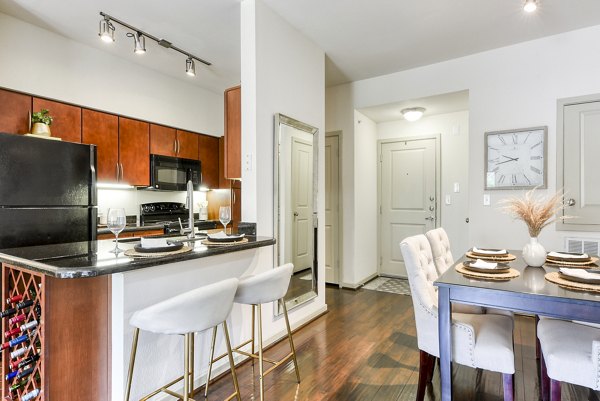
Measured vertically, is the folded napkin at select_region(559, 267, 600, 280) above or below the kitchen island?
above

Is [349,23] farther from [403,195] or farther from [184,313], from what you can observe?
[184,313]

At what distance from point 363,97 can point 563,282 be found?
321 centimetres

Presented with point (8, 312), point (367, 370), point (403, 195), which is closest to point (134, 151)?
point (8, 312)

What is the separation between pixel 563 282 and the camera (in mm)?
1538

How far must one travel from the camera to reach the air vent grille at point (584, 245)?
2988 millimetres

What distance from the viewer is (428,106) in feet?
13.6

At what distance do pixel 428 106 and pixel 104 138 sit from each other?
12.5 ft

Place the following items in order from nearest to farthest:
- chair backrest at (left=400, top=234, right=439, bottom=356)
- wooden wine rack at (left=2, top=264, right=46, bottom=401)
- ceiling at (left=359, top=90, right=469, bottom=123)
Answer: wooden wine rack at (left=2, top=264, right=46, bottom=401)
chair backrest at (left=400, top=234, right=439, bottom=356)
ceiling at (left=359, top=90, right=469, bottom=123)

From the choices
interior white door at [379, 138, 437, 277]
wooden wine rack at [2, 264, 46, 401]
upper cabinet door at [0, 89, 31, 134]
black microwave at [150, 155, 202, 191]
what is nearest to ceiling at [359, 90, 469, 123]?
interior white door at [379, 138, 437, 277]

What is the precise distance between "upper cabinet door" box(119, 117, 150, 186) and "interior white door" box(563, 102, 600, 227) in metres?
4.42

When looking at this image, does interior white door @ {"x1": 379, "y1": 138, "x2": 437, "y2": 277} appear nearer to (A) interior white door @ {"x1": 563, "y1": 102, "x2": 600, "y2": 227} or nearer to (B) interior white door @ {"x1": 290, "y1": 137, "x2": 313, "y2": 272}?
(A) interior white door @ {"x1": 563, "y1": 102, "x2": 600, "y2": 227}

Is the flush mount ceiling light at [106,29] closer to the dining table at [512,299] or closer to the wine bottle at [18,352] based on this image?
the wine bottle at [18,352]

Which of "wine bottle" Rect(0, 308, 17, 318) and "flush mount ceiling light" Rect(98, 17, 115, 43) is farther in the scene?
"flush mount ceiling light" Rect(98, 17, 115, 43)

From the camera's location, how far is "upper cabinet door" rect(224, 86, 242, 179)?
9.04ft
